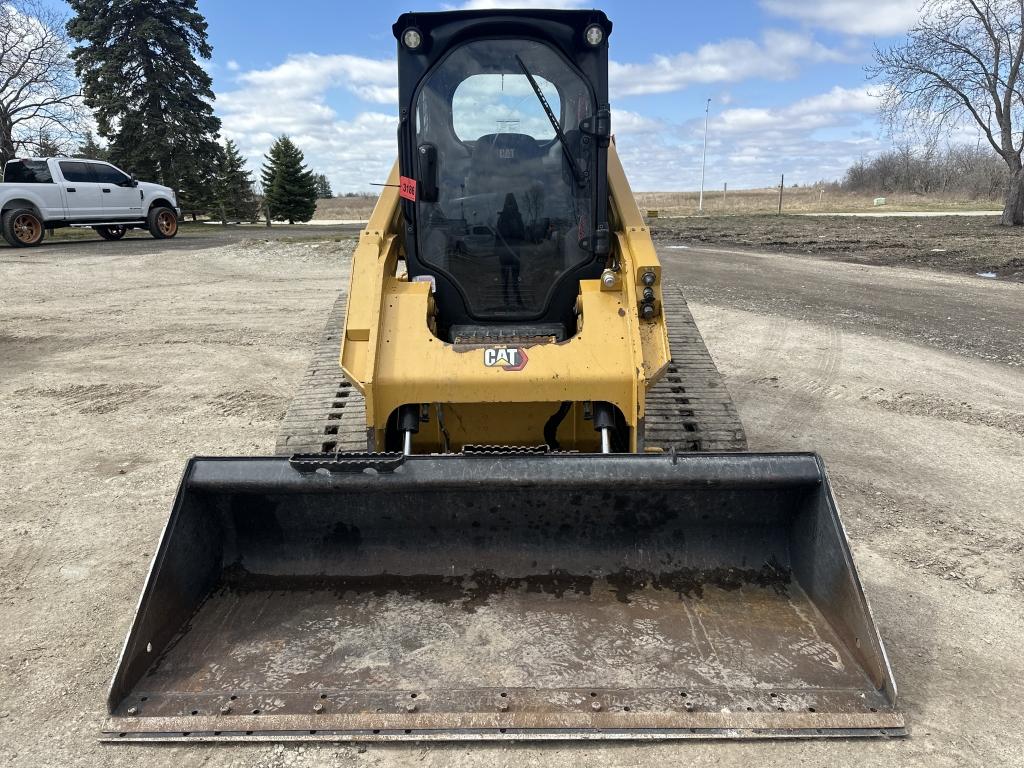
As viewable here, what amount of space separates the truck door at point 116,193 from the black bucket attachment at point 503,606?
18394mm

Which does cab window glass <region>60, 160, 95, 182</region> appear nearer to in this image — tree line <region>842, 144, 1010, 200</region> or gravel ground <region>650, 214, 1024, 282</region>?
gravel ground <region>650, 214, 1024, 282</region>

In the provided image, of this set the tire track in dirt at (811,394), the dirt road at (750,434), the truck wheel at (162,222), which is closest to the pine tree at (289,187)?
the truck wheel at (162,222)

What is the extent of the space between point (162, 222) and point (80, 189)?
2.81 metres

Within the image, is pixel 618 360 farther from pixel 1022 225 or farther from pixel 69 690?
Result: pixel 1022 225

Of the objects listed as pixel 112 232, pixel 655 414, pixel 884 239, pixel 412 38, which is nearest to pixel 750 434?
pixel 655 414

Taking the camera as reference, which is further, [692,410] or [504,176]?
[692,410]

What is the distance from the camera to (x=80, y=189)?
17.6 m

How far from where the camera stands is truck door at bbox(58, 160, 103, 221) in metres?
17.5

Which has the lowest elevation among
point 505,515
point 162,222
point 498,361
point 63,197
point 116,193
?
point 505,515

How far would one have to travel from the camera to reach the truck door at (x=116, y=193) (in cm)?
1812

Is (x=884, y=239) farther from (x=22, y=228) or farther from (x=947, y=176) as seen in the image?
(x=947, y=176)

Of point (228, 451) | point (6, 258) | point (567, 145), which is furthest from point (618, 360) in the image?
point (6, 258)

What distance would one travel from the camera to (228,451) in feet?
17.2

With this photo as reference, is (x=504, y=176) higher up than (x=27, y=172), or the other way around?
(x=27, y=172)
